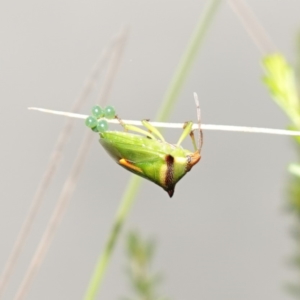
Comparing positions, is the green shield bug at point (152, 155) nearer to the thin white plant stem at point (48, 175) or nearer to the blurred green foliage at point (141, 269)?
the thin white plant stem at point (48, 175)

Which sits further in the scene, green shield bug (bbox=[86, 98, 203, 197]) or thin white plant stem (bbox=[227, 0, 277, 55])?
thin white plant stem (bbox=[227, 0, 277, 55])

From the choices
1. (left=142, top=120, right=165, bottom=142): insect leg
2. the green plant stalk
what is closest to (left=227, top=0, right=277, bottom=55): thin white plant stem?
the green plant stalk

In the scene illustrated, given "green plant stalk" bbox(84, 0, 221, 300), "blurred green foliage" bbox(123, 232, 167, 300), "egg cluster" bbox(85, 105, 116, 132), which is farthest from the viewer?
"blurred green foliage" bbox(123, 232, 167, 300)

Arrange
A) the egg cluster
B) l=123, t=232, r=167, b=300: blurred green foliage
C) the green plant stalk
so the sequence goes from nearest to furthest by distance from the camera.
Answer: the egg cluster → the green plant stalk → l=123, t=232, r=167, b=300: blurred green foliage

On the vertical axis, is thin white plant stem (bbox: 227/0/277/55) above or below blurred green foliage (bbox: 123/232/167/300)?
above

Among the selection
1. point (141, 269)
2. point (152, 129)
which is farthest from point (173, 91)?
point (141, 269)

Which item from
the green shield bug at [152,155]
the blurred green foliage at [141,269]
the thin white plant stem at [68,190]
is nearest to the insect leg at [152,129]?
the green shield bug at [152,155]

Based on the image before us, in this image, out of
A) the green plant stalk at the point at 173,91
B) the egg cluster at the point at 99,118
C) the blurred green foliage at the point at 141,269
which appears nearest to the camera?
the egg cluster at the point at 99,118

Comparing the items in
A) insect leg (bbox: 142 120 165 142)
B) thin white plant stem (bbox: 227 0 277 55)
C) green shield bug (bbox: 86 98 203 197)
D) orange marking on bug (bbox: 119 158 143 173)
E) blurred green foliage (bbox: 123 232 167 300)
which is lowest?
blurred green foliage (bbox: 123 232 167 300)

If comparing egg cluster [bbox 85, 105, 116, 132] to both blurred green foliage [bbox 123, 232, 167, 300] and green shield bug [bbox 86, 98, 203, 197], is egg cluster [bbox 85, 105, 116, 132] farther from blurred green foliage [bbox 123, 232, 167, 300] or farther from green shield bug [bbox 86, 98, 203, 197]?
blurred green foliage [bbox 123, 232, 167, 300]

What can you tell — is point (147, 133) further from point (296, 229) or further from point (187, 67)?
point (296, 229)
